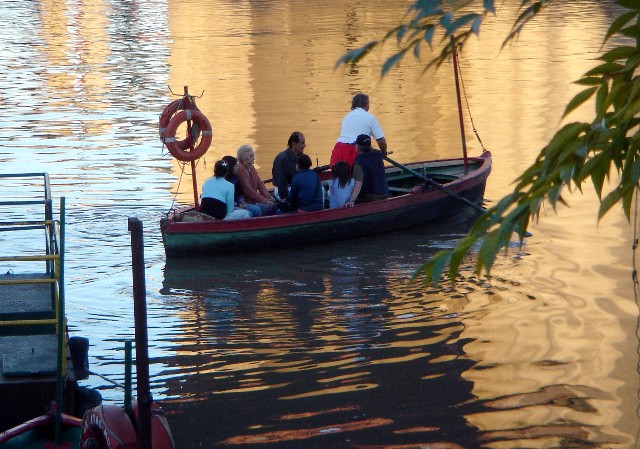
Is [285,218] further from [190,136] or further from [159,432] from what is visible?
[159,432]

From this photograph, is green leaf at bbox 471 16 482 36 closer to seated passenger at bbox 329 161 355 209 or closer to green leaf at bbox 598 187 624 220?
green leaf at bbox 598 187 624 220

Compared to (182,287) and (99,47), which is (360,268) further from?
(99,47)

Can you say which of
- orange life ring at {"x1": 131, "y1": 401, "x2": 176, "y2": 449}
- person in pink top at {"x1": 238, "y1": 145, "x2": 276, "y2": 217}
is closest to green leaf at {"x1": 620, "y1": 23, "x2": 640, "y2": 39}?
orange life ring at {"x1": 131, "y1": 401, "x2": 176, "y2": 449}

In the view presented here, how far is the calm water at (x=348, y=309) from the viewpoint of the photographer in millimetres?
7359

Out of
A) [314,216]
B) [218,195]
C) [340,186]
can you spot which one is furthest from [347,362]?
A: [340,186]

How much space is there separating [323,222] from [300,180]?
0.54m

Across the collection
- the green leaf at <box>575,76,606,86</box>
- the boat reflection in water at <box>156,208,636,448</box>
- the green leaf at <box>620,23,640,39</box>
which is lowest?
the boat reflection in water at <box>156,208,636,448</box>

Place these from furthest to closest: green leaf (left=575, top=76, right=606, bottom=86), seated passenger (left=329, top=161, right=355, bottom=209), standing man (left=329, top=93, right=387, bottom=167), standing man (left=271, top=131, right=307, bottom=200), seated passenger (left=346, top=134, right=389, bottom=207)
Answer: standing man (left=329, top=93, right=387, bottom=167), standing man (left=271, top=131, right=307, bottom=200), seated passenger (left=346, top=134, right=389, bottom=207), seated passenger (left=329, top=161, right=355, bottom=209), green leaf (left=575, top=76, right=606, bottom=86)

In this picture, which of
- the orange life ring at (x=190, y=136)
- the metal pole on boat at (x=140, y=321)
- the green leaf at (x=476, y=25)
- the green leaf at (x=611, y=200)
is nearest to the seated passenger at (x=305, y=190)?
the orange life ring at (x=190, y=136)

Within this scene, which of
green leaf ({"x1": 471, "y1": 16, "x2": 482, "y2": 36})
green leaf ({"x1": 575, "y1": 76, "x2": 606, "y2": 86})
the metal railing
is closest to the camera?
green leaf ({"x1": 471, "y1": 16, "x2": 482, "y2": 36})

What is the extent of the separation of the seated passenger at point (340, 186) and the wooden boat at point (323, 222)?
27 centimetres

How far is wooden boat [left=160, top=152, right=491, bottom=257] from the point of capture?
1155 cm

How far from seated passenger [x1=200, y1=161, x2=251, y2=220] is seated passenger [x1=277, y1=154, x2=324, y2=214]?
73 cm

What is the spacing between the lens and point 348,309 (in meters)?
9.94
